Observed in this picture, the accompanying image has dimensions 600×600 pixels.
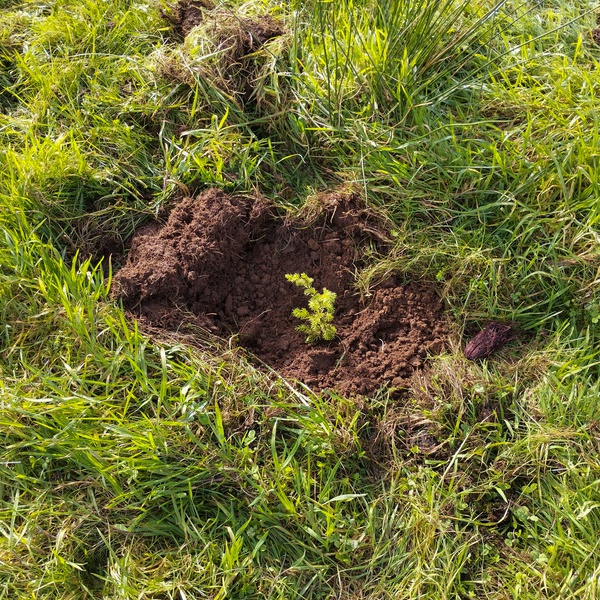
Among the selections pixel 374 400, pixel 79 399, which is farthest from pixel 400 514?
pixel 79 399

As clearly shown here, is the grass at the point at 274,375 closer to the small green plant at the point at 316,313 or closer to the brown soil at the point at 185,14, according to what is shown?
the brown soil at the point at 185,14

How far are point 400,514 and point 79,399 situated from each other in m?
1.20

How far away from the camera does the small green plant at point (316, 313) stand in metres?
2.18

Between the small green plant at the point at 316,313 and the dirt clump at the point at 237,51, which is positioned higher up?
the dirt clump at the point at 237,51

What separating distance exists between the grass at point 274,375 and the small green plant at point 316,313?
0.22 meters

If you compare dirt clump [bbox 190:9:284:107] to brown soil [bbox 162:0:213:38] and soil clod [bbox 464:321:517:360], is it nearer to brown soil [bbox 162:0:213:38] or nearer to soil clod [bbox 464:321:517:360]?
brown soil [bbox 162:0:213:38]

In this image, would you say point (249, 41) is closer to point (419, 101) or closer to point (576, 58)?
point (419, 101)

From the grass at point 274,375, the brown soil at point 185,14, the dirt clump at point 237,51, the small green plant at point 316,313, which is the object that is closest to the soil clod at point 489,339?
the grass at point 274,375

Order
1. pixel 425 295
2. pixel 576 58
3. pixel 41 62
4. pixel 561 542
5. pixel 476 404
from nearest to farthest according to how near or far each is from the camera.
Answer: pixel 561 542, pixel 476 404, pixel 425 295, pixel 576 58, pixel 41 62

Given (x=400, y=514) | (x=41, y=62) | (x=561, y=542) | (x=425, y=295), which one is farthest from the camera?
(x=41, y=62)

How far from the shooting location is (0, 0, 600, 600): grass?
189cm

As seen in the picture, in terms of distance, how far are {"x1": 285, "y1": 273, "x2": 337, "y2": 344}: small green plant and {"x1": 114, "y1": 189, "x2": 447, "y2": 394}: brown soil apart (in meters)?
0.06

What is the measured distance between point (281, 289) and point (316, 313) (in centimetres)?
26

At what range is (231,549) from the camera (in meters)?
1.84
